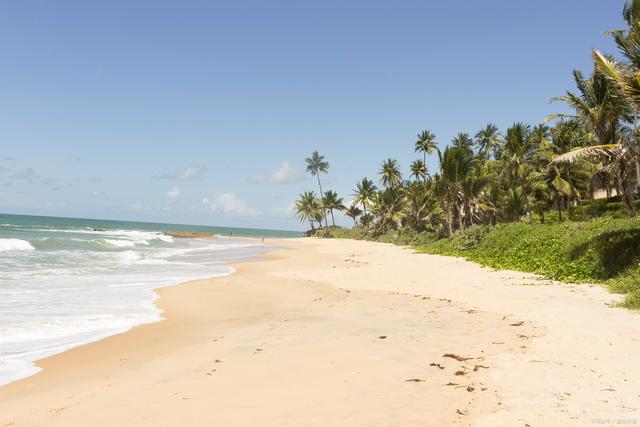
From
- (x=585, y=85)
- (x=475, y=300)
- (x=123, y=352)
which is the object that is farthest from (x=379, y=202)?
(x=123, y=352)

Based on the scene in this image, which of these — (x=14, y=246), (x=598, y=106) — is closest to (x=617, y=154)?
(x=598, y=106)

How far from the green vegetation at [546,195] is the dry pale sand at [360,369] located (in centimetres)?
385

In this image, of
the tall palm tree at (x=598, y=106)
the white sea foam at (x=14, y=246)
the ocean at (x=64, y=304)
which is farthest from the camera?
the white sea foam at (x=14, y=246)

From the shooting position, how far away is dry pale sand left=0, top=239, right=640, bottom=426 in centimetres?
423

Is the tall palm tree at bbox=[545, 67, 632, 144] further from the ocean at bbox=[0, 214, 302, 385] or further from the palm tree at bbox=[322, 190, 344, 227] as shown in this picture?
the palm tree at bbox=[322, 190, 344, 227]

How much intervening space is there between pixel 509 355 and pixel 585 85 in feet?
105

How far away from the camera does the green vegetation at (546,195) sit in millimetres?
13547

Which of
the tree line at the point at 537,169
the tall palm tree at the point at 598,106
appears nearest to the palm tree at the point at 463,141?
the tree line at the point at 537,169

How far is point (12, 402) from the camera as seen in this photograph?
16.8 ft

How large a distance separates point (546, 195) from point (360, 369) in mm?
49438

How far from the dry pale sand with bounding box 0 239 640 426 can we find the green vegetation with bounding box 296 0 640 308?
12.6 ft

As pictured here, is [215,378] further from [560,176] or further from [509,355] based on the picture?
[560,176]

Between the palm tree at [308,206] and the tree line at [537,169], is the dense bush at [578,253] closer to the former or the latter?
the tree line at [537,169]

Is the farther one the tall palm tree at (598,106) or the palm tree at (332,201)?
the palm tree at (332,201)
